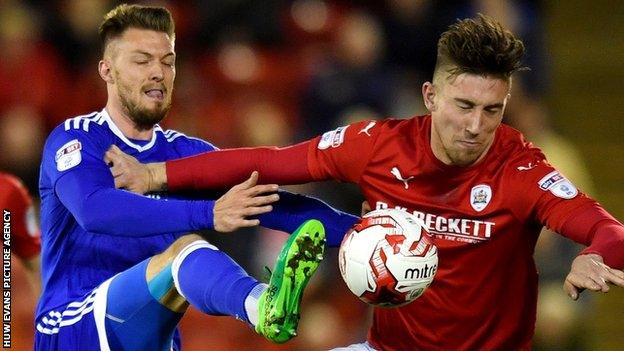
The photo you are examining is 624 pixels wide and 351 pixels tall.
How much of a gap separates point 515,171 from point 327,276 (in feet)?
9.48

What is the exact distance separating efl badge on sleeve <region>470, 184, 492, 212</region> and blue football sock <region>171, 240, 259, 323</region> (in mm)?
847

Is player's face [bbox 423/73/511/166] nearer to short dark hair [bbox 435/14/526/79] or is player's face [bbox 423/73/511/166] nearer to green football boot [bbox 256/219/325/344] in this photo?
short dark hair [bbox 435/14/526/79]


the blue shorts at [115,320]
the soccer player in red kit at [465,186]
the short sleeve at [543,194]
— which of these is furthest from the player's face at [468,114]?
the blue shorts at [115,320]

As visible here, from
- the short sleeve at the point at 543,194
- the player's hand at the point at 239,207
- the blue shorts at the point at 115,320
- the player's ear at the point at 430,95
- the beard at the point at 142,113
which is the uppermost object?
the player's ear at the point at 430,95

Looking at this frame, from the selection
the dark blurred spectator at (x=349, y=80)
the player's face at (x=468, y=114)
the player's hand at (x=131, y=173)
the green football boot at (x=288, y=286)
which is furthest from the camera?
the dark blurred spectator at (x=349, y=80)

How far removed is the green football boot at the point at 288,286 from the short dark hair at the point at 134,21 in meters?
1.35

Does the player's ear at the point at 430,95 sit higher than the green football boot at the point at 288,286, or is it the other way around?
the player's ear at the point at 430,95

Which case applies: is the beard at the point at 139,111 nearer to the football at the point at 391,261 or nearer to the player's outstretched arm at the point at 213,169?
the player's outstretched arm at the point at 213,169

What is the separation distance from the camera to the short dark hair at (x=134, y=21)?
5047 millimetres

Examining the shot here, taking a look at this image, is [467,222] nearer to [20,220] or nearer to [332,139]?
[332,139]

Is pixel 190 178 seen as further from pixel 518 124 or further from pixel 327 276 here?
pixel 518 124

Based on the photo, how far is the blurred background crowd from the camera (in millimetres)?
7070

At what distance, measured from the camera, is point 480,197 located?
4363 millimetres

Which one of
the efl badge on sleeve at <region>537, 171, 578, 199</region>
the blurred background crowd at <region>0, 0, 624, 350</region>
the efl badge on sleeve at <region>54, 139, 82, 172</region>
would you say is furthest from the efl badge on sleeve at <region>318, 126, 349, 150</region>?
the blurred background crowd at <region>0, 0, 624, 350</region>
